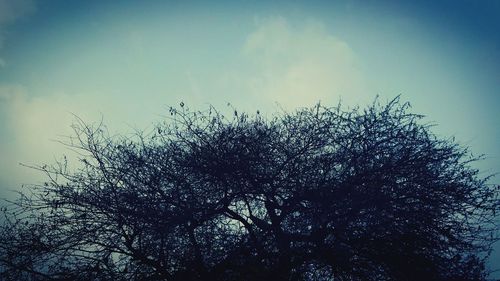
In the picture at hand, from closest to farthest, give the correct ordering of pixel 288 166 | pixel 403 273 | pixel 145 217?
1. pixel 403 273
2. pixel 145 217
3. pixel 288 166

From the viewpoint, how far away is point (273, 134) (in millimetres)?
8875

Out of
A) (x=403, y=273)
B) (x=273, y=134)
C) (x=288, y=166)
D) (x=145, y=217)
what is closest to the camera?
(x=403, y=273)

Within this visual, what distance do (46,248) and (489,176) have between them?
10180mm

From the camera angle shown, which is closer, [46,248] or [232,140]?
[46,248]

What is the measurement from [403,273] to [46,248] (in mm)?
7708

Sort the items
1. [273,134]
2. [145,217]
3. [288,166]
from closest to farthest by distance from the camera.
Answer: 1. [145,217]
2. [288,166]
3. [273,134]

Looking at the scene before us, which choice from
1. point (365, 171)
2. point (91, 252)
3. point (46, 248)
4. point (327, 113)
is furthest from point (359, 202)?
point (46, 248)

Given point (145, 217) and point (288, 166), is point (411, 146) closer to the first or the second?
point (288, 166)

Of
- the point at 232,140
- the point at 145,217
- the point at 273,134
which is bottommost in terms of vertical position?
the point at 145,217

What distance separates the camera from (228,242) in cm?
741

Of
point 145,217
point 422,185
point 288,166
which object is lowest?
point 145,217

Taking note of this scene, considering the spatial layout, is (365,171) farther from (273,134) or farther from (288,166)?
(273,134)

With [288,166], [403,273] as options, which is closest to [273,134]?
[288,166]

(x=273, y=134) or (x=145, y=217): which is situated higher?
(x=273, y=134)
